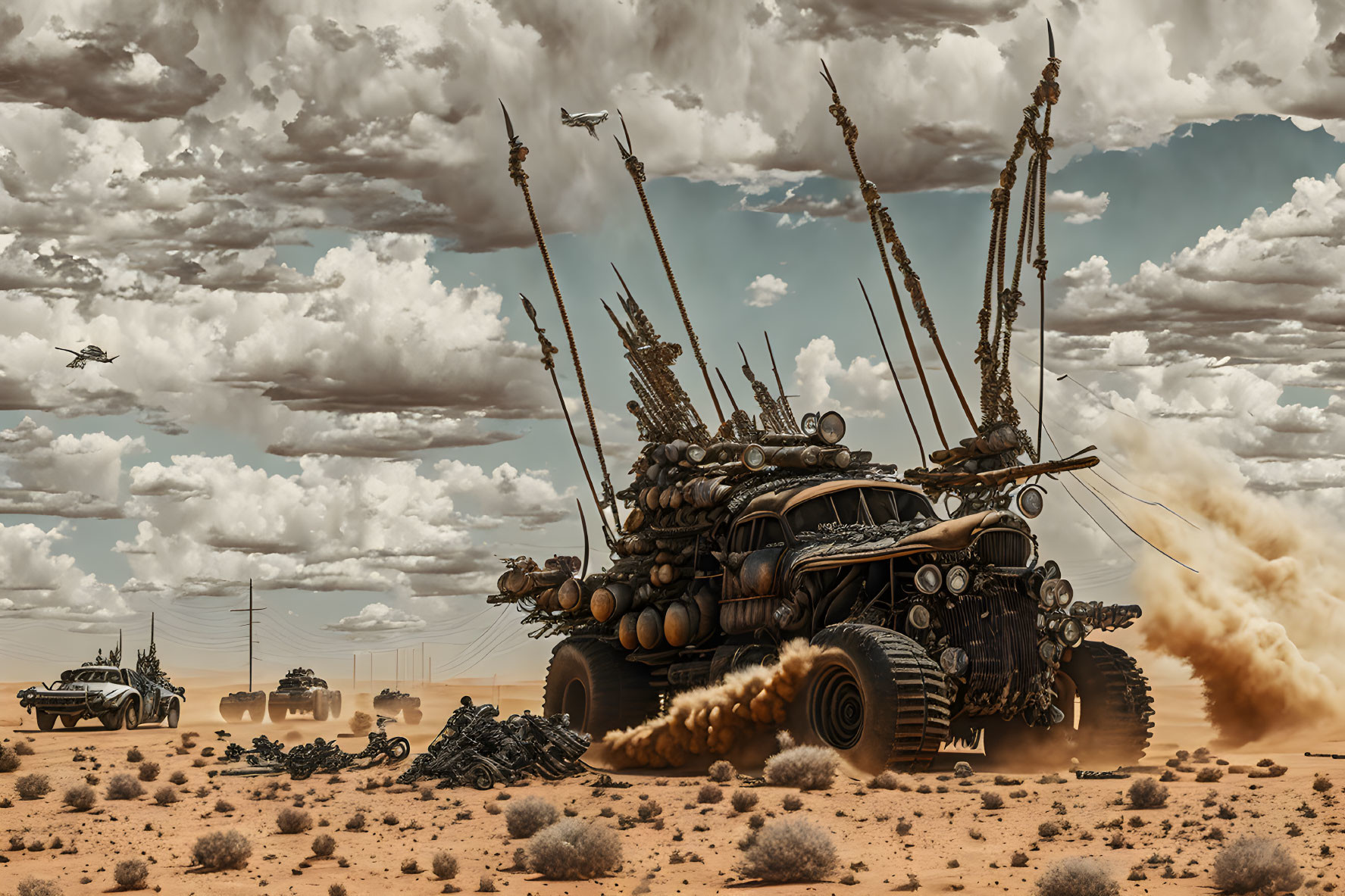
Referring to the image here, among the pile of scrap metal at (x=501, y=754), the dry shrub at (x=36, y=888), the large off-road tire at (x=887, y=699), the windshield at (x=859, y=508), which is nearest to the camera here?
the dry shrub at (x=36, y=888)

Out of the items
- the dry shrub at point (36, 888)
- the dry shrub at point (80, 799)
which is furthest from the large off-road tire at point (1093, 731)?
the dry shrub at point (36, 888)

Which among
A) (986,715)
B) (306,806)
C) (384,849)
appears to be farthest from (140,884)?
(986,715)

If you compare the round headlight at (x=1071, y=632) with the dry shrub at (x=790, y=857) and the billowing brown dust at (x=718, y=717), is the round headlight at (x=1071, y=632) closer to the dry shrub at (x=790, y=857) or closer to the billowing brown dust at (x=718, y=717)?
the billowing brown dust at (x=718, y=717)

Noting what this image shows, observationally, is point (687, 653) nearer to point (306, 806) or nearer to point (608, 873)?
point (306, 806)

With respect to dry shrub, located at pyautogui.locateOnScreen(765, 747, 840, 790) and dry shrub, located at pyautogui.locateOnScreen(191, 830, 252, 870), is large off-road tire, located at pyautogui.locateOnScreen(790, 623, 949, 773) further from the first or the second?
dry shrub, located at pyautogui.locateOnScreen(191, 830, 252, 870)

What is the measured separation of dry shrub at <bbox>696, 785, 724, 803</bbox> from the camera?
60.0ft

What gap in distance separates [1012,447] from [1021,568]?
2187 mm

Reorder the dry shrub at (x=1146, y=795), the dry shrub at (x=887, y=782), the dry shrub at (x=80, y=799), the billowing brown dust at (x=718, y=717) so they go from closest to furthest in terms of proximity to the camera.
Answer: the dry shrub at (x=1146, y=795) → the dry shrub at (x=887, y=782) → the dry shrub at (x=80, y=799) → the billowing brown dust at (x=718, y=717)

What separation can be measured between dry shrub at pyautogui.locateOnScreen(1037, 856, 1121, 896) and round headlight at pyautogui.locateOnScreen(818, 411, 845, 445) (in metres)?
14.5

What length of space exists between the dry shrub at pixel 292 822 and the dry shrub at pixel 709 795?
5.33 m

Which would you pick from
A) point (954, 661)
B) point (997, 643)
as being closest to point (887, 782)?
point (954, 661)

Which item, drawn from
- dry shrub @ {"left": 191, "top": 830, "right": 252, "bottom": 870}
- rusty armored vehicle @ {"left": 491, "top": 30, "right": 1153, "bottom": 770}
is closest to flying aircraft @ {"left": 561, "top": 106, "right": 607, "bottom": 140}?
rusty armored vehicle @ {"left": 491, "top": 30, "right": 1153, "bottom": 770}

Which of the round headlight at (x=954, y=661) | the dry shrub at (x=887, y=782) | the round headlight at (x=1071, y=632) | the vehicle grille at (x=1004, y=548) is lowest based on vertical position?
the dry shrub at (x=887, y=782)

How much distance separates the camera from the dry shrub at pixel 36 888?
1293 cm
